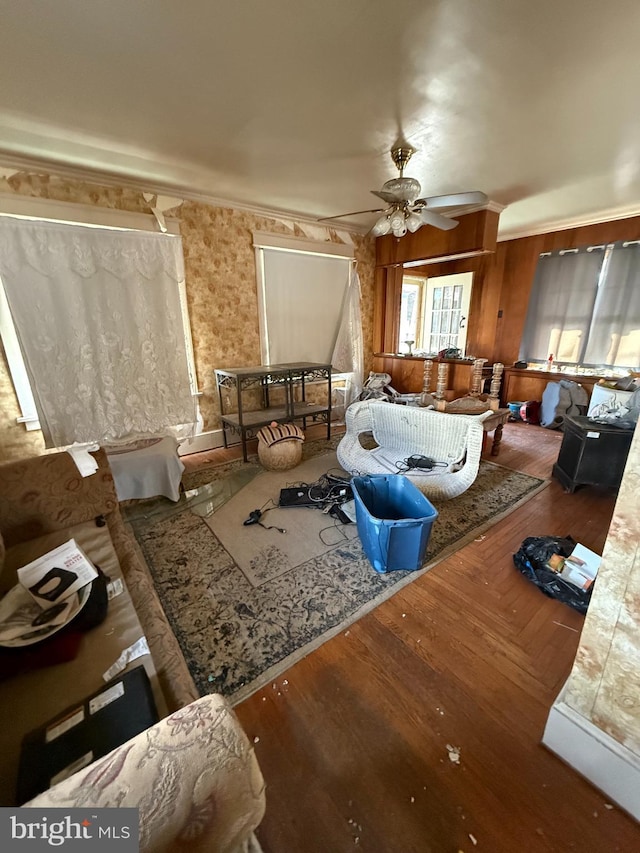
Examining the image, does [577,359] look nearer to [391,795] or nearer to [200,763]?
[391,795]

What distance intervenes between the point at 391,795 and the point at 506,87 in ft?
9.73

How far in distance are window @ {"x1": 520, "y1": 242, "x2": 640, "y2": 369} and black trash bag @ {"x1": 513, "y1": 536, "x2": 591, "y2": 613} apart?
10.3 feet

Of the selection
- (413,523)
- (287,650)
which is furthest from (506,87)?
(287,650)

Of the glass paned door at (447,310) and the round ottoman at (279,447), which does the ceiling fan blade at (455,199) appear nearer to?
the round ottoman at (279,447)

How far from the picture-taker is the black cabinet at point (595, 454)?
2473 millimetres

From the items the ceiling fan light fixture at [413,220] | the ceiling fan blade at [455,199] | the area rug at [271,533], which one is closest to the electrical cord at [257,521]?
the area rug at [271,533]

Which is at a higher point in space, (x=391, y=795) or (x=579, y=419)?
→ (x=579, y=419)

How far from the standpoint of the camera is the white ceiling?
1.31m

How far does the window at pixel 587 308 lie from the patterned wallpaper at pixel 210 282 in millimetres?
2948

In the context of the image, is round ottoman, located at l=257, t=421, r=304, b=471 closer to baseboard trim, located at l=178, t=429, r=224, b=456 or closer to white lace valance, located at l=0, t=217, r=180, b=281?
baseboard trim, located at l=178, t=429, r=224, b=456

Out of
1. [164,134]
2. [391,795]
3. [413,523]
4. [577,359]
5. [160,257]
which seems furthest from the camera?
[577,359]

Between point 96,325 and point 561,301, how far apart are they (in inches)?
202

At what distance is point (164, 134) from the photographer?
2.11 metres

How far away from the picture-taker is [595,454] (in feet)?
8.32
